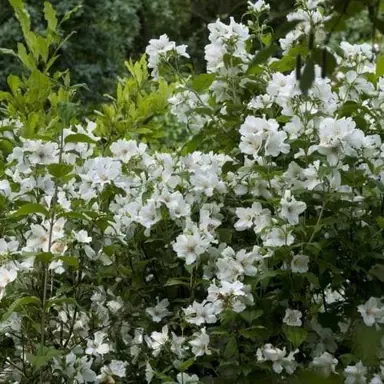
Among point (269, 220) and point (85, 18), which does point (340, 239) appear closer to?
point (269, 220)

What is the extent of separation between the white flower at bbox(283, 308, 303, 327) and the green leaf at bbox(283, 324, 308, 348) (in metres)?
0.02

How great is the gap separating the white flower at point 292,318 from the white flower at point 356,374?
16 centimetres

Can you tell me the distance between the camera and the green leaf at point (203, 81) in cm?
241

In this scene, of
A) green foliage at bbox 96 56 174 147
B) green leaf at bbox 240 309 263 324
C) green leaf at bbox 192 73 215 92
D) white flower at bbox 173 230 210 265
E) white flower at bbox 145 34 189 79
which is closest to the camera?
green leaf at bbox 240 309 263 324

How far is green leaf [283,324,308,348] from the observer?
2.06 meters

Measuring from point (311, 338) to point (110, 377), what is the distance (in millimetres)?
543

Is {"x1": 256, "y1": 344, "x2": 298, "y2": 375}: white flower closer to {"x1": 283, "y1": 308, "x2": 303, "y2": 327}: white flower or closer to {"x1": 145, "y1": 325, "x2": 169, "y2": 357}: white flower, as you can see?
Answer: {"x1": 283, "y1": 308, "x2": 303, "y2": 327}: white flower

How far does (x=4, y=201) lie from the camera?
2.28 metres

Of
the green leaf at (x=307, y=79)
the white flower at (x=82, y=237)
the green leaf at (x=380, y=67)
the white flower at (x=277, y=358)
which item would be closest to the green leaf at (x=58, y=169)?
the white flower at (x=82, y=237)

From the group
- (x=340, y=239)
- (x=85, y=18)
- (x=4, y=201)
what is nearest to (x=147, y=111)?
(x=4, y=201)

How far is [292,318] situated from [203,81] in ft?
2.38

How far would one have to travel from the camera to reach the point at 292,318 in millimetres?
2125

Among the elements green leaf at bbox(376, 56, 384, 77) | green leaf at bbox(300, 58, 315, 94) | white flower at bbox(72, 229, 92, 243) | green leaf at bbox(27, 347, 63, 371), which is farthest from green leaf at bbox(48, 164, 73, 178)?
green leaf at bbox(300, 58, 315, 94)

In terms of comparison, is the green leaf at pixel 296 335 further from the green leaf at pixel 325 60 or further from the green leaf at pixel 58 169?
the green leaf at pixel 325 60
